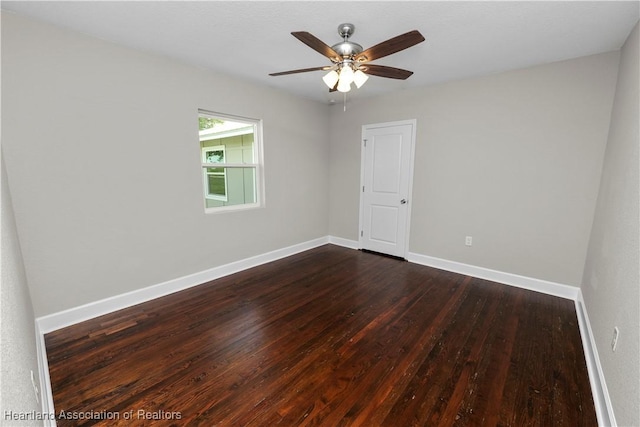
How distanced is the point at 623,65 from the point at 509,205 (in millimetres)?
1563

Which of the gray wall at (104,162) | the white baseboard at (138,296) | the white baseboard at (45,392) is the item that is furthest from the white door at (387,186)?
the white baseboard at (45,392)

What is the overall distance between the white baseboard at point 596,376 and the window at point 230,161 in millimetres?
3729

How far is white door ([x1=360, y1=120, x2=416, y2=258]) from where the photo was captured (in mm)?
4145

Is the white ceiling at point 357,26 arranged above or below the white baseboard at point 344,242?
above

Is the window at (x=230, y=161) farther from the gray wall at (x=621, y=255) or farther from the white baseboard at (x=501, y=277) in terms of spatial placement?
the gray wall at (x=621, y=255)

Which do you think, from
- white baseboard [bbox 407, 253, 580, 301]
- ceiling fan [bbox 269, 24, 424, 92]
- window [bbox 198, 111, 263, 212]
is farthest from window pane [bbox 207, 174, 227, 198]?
white baseboard [bbox 407, 253, 580, 301]

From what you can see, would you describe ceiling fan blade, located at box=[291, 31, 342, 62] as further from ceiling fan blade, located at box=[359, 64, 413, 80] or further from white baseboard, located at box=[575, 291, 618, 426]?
white baseboard, located at box=[575, 291, 618, 426]

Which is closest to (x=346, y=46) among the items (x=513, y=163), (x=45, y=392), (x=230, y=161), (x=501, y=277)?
(x=230, y=161)

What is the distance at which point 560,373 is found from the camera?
193 cm

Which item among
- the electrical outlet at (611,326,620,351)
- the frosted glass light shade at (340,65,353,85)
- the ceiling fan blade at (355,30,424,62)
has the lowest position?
the electrical outlet at (611,326,620,351)

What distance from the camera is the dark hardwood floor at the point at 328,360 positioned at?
1.62 meters

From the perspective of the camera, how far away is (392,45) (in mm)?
1865

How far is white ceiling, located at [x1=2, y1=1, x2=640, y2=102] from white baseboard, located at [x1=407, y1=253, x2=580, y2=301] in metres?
2.43

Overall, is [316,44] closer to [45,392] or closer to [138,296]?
[45,392]
